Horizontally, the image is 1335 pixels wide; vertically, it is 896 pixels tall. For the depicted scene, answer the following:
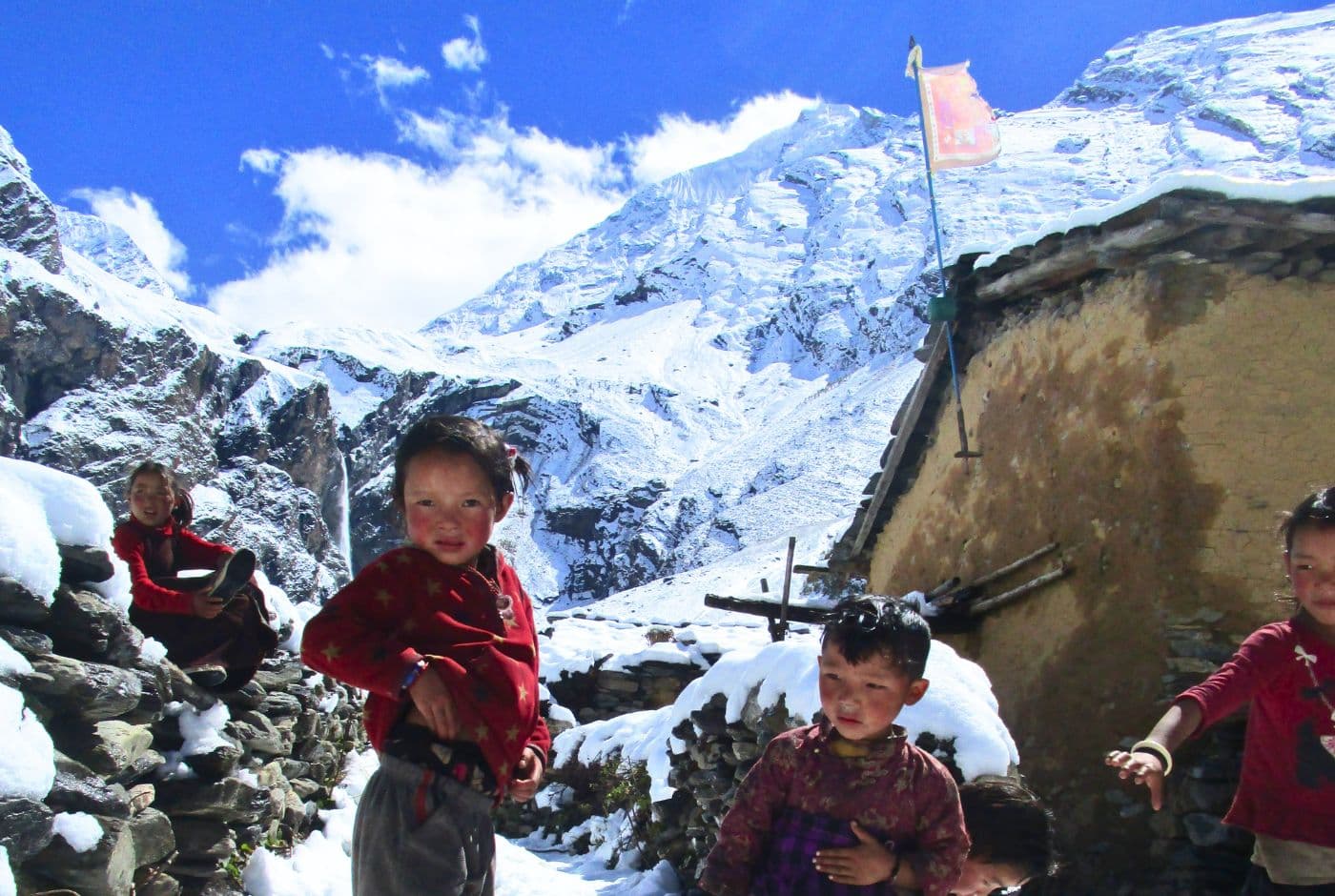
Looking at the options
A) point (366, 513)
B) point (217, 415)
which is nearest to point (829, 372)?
point (366, 513)

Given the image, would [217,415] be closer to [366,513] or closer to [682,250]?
[366,513]

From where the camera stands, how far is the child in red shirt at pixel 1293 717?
2.27 m

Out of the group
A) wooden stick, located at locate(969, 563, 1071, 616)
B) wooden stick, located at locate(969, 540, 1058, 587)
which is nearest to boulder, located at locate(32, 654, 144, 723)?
wooden stick, located at locate(969, 563, 1071, 616)

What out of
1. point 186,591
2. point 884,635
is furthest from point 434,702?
point 186,591

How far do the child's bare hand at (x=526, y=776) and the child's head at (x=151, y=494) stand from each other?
2632 mm

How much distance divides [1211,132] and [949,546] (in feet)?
371

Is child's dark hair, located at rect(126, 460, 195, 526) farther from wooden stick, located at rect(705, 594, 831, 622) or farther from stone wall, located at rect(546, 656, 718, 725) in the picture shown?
stone wall, located at rect(546, 656, 718, 725)

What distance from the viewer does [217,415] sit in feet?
218

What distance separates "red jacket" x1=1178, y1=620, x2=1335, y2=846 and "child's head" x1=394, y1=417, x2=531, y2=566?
5.65 feet

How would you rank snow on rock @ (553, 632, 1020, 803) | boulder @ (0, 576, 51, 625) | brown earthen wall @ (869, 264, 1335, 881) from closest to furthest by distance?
boulder @ (0, 576, 51, 625), snow on rock @ (553, 632, 1020, 803), brown earthen wall @ (869, 264, 1335, 881)

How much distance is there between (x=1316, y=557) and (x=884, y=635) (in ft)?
3.62

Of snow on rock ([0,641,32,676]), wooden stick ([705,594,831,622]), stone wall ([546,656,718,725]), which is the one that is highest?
snow on rock ([0,641,32,676])

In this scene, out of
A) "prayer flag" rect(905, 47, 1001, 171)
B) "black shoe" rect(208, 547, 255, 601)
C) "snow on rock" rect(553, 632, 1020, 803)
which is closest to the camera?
"snow on rock" rect(553, 632, 1020, 803)

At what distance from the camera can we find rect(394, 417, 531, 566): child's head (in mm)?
A: 2189
